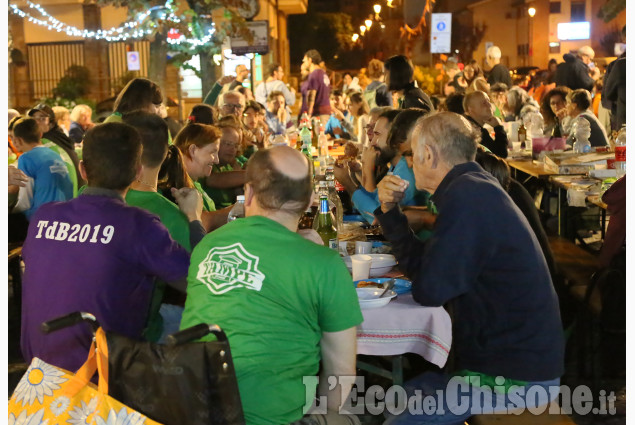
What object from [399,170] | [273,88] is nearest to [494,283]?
[399,170]

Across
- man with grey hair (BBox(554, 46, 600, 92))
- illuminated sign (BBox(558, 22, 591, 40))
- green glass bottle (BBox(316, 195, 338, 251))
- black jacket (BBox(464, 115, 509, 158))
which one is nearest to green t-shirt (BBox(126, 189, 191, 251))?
green glass bottle (BBox(316, 195, 338, 251))

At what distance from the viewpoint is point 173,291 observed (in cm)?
373

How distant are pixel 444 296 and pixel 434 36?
20639mm

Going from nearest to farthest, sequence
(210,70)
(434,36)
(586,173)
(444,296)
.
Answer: (444,296)
(586,173)
(210,70)
(434,36)

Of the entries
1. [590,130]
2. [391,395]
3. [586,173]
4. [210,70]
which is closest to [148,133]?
[391,395]

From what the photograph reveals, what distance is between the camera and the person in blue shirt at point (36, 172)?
21.0ft

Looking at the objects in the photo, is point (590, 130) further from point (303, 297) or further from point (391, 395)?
point (303, 297)

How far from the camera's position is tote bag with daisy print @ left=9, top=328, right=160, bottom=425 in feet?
6.84

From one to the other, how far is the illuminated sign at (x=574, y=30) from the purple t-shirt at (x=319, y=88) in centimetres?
2887

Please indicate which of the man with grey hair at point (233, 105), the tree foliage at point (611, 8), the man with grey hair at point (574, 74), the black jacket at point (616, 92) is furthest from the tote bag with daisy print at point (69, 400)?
the tree foliage at point (611, 8)

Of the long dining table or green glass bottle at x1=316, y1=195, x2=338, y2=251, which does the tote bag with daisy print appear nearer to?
the long dining table

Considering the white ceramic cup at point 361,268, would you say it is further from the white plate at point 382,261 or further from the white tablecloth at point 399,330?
the white tablecloth at point 399,330

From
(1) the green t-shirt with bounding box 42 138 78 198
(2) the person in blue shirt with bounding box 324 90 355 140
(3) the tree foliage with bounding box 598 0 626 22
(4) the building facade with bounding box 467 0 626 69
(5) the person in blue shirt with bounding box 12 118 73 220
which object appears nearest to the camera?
(5) the person in blue shirt with bounding box 12 118 73 220

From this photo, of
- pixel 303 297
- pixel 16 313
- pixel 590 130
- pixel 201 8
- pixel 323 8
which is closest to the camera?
pixel 303 297
